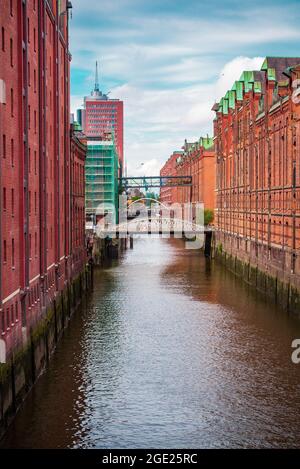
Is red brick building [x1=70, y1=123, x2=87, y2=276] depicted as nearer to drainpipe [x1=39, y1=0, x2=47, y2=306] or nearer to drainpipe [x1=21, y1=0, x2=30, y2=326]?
drainpipe [x1=39, y1=0, x2=47, y2=306]

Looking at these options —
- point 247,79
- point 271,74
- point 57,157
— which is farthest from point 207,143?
point 57,157

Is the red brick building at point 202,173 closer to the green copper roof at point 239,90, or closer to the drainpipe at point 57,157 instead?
the green copper roof at point 239,90

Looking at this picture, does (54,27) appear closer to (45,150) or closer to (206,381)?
(45,150)

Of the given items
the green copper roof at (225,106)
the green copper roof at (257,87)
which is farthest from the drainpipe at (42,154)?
the green copper roof at (225,106)

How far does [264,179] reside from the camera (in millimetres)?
51812

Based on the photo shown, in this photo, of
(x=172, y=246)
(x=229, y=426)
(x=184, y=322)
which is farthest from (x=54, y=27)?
(x=172, y=246)

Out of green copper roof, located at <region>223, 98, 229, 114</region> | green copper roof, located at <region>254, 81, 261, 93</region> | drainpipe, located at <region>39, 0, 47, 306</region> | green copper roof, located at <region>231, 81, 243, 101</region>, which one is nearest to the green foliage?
green copper roof, located at <region>223, 98, 229, 114</region>

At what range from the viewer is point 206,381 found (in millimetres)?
25406

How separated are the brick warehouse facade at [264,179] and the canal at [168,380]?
3234 millimetres

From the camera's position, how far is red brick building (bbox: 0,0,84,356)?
70.5ft

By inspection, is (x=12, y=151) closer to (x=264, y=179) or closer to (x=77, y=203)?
(x=77, y=203)

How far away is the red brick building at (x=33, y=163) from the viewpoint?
21.5 m

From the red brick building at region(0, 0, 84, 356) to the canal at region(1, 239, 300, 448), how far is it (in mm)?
2448

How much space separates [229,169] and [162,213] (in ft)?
348
